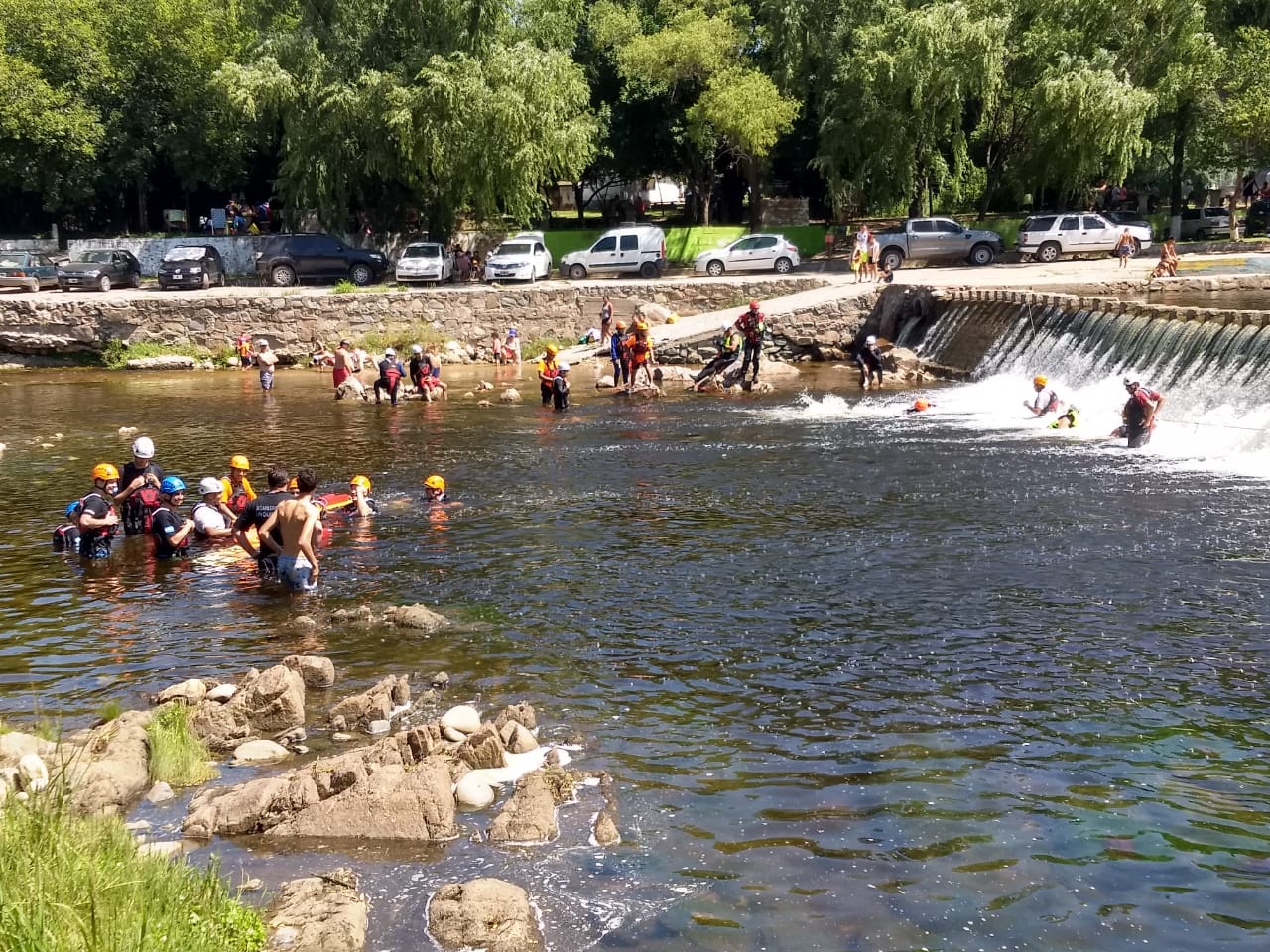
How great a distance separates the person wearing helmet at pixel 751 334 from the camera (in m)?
29.0

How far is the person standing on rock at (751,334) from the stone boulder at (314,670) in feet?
63.4

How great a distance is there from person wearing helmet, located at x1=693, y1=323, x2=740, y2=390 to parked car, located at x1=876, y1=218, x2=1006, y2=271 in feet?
41.4

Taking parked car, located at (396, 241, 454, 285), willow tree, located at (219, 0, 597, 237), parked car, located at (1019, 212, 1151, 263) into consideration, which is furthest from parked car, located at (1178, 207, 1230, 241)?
parked car, located at (396, 241, 454, 285)

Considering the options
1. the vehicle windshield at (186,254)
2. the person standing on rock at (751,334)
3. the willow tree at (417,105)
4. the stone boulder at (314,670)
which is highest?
the willow tree at (417,105)

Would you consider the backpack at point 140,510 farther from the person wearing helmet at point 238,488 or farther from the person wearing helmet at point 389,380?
the person wearing helmet at point 389,380

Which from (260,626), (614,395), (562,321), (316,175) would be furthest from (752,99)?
(260,626)

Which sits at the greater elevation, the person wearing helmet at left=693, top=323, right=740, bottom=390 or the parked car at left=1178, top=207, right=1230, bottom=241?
the parked car at left=1178, top=207, right=1230, bottom=241

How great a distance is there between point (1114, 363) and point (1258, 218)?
76.9 feet

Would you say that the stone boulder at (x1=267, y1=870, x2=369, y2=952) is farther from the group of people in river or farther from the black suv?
the black suv

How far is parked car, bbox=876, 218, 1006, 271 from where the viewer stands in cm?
4169

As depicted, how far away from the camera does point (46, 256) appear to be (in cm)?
4462

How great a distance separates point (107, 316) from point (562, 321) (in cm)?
1350

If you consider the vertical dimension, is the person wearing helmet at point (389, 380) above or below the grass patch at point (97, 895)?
above

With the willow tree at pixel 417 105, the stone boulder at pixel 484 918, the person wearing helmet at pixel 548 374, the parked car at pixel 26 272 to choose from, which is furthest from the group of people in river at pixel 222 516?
the parked car at pixel 26 272
